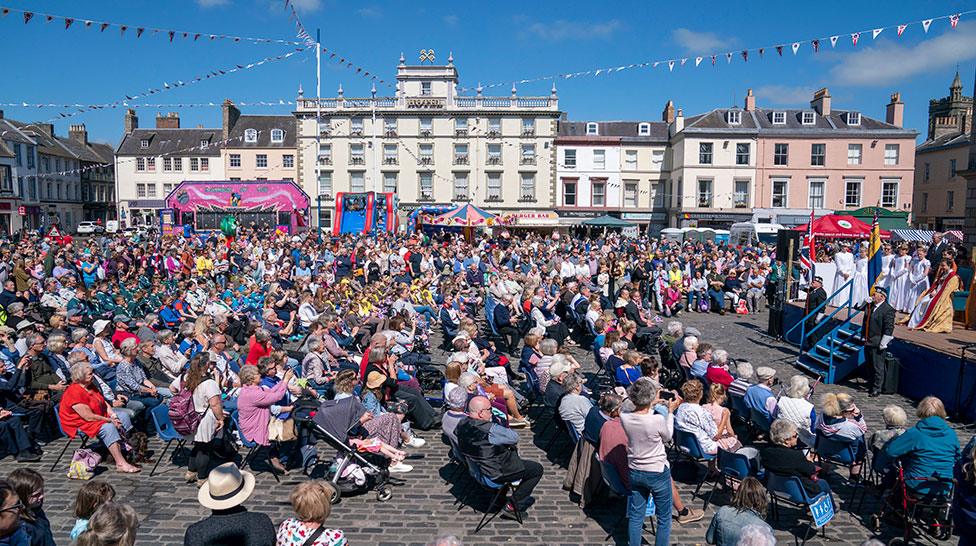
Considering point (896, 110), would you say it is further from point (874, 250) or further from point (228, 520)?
point (228, 520)

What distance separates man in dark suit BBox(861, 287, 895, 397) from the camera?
35.3 ft

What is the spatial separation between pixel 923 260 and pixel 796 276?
415 centimetres

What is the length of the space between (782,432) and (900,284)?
439 inches

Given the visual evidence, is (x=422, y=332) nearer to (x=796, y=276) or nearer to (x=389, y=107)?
(x=796, y=276)

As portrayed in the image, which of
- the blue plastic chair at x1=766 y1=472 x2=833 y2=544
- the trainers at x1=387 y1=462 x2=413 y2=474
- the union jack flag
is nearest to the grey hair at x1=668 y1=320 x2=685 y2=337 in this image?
the blue plastic chair at x1=766 y1=472 x2=833 y2=544

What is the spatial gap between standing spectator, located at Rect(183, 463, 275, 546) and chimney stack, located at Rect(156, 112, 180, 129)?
62.0 metres

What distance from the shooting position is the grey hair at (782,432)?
6.09 m

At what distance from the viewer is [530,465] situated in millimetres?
6355

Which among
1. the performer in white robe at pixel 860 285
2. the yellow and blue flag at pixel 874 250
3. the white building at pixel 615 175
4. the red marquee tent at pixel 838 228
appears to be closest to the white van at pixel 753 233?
the white building at pixel 615 175

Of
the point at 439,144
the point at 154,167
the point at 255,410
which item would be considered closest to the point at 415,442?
the point at 255,410

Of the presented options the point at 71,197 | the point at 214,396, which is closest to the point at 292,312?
the point at 214,396

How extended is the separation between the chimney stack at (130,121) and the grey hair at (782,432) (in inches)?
2440

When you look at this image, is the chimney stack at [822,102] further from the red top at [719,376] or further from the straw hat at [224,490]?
the straw hat at [224,490]

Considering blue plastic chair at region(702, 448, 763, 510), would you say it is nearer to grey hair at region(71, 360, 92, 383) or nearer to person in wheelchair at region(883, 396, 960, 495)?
Result: person in wheelchair at region(883, 396, 960, 495)
